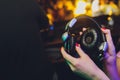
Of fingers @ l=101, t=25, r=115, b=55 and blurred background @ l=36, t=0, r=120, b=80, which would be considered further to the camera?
blurred background @ l=36, t=0, r=120, b=80

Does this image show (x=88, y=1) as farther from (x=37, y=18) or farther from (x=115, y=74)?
(x=115, y=74)

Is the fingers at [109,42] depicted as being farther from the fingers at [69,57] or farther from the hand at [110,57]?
the fingers at [69,57]

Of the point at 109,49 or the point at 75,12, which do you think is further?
the point at 75,12

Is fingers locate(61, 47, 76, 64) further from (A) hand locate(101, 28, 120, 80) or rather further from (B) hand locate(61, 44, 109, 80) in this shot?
(A) hand locate(101, 28, 120, 80)

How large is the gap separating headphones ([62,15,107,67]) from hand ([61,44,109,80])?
0.05 ft

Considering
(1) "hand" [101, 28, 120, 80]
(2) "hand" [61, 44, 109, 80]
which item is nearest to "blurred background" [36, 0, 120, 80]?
(1) "hand" [101, 28, 120, 80]

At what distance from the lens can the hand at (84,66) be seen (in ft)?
2.50

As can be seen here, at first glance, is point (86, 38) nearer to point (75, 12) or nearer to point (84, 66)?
point (84, 66)

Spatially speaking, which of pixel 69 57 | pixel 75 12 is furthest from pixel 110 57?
pixel 75 12

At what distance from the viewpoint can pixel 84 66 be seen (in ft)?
2.51

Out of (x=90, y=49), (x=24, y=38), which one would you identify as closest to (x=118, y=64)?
(x=90, y=49)

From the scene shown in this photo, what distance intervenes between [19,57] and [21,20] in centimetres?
20

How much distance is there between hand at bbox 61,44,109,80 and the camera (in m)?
0.76

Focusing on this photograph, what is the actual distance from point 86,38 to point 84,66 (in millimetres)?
107
